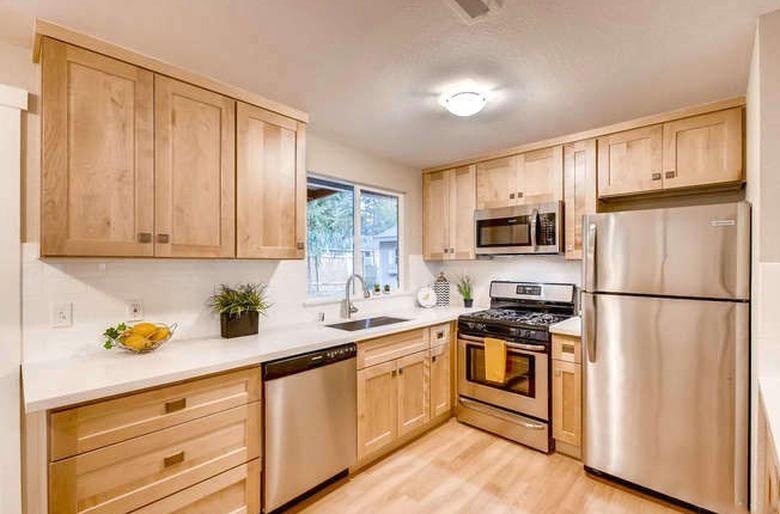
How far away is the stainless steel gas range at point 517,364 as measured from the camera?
265cm

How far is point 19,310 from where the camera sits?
5.51 feet

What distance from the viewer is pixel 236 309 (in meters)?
2.23

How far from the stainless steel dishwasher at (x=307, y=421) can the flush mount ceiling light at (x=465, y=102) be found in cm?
153

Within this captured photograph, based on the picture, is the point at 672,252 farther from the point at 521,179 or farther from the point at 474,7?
the point at 474,7

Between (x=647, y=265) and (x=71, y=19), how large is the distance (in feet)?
9.65

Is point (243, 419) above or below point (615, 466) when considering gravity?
above

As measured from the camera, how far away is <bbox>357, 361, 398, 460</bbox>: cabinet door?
2393 millimetres

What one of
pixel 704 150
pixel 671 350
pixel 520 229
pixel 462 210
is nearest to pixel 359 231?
pixel 462 210

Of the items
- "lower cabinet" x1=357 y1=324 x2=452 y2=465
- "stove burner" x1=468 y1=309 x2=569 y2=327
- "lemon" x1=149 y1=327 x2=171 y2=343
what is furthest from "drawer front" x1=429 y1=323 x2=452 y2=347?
"lemon" x1=149 y1=327 x2=171 y2=343

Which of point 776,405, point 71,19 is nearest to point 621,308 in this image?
point 776,405

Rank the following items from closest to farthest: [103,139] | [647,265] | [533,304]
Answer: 1. [103,139]
2. [647,265]
3. [533,304]

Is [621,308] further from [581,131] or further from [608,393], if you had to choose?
[581,131]

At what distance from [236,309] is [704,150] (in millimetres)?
3019

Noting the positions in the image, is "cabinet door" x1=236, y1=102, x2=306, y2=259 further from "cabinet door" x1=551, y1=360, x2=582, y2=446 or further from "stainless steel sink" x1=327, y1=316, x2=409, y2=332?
"cabinet door" x1=551, y1=360, x2=582, y2=446
